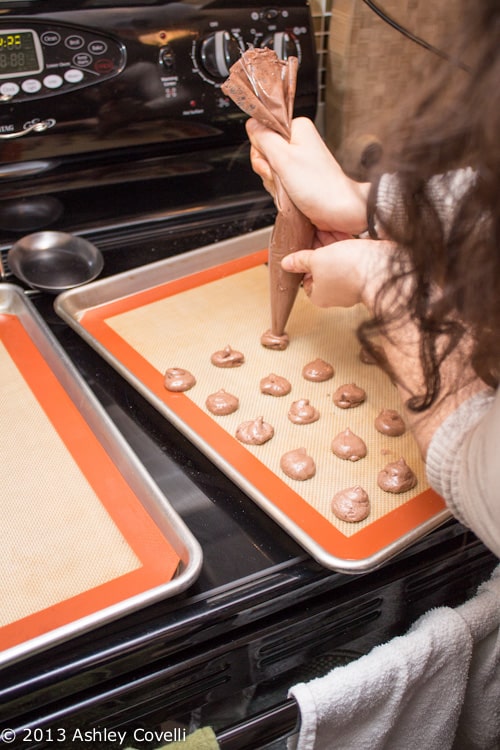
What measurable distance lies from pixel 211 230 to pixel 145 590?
76 centimetres

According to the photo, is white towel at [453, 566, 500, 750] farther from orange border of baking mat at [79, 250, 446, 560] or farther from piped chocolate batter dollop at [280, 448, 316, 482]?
piped chocolate batter dollop at [280, 448, 316, 482]

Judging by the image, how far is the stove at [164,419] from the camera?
0.65 metres

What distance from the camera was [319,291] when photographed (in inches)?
36.2

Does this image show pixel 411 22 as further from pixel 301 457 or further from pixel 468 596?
pixel 468 596

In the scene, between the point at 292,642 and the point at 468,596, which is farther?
the point at 468,596

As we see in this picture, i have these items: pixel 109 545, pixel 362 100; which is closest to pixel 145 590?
pixel 109 545

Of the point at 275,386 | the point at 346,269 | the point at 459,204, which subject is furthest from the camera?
the point at 275,386

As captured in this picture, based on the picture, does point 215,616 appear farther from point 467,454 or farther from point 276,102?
point 276,102

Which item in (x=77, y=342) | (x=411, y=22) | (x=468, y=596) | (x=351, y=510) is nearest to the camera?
(x=351, y=510)

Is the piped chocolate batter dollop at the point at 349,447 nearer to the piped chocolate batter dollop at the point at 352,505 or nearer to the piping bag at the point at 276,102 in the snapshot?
the piped chocolate batter dollop at the point at 352,505

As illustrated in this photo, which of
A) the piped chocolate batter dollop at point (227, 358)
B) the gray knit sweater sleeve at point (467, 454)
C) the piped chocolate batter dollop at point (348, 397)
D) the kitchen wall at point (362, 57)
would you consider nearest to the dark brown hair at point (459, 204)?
the gray knit sweater sleeve at point (467, 454)

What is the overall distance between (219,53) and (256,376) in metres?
0.53

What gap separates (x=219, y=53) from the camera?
1.12 metres

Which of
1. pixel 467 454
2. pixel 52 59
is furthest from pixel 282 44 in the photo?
pixel 467 454
